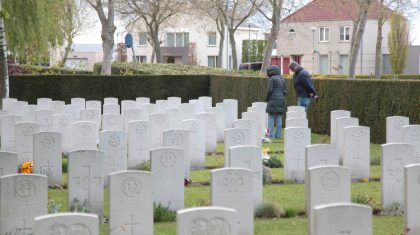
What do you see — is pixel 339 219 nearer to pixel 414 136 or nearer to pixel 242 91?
pixel 414 136

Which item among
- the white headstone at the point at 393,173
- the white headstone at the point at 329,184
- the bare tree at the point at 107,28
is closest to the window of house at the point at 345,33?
the bare tree at the point at 107,28

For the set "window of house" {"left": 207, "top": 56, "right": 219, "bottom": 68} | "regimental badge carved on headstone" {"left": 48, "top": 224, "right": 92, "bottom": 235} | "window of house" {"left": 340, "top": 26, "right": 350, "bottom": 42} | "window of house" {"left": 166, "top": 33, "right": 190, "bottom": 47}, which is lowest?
"regimental badge carved on headstone" {"left": 48, "top": 224, "right": 92, "bottom": 235}

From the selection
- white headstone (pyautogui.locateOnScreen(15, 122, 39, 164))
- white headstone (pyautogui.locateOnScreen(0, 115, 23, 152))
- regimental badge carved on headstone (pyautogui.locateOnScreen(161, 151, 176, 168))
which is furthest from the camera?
white headstone (pyautogui.locateOnScreen(0, 115, 23, 152))

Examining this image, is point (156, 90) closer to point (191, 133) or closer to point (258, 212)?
point (191, 133)

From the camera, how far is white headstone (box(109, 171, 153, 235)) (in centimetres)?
962

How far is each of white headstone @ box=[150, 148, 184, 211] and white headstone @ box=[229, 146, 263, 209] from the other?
0.72m

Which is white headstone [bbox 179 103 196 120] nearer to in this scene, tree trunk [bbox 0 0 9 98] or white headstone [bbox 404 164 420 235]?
tree trunk [bbox 0 0 9 98]

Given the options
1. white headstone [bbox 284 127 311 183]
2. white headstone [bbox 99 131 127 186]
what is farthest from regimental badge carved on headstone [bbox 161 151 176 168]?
white headstone [bbox 284 127 311 183]

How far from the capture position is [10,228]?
9.66 m

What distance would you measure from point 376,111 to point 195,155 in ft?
20.3

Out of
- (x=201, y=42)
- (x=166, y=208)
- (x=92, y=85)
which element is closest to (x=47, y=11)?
(x=92, y=85)

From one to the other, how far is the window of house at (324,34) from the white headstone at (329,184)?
196ft

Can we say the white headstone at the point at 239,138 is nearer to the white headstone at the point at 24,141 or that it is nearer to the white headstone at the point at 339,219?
the white headstone at the point at 24,141

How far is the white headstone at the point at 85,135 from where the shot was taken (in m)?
16.2
